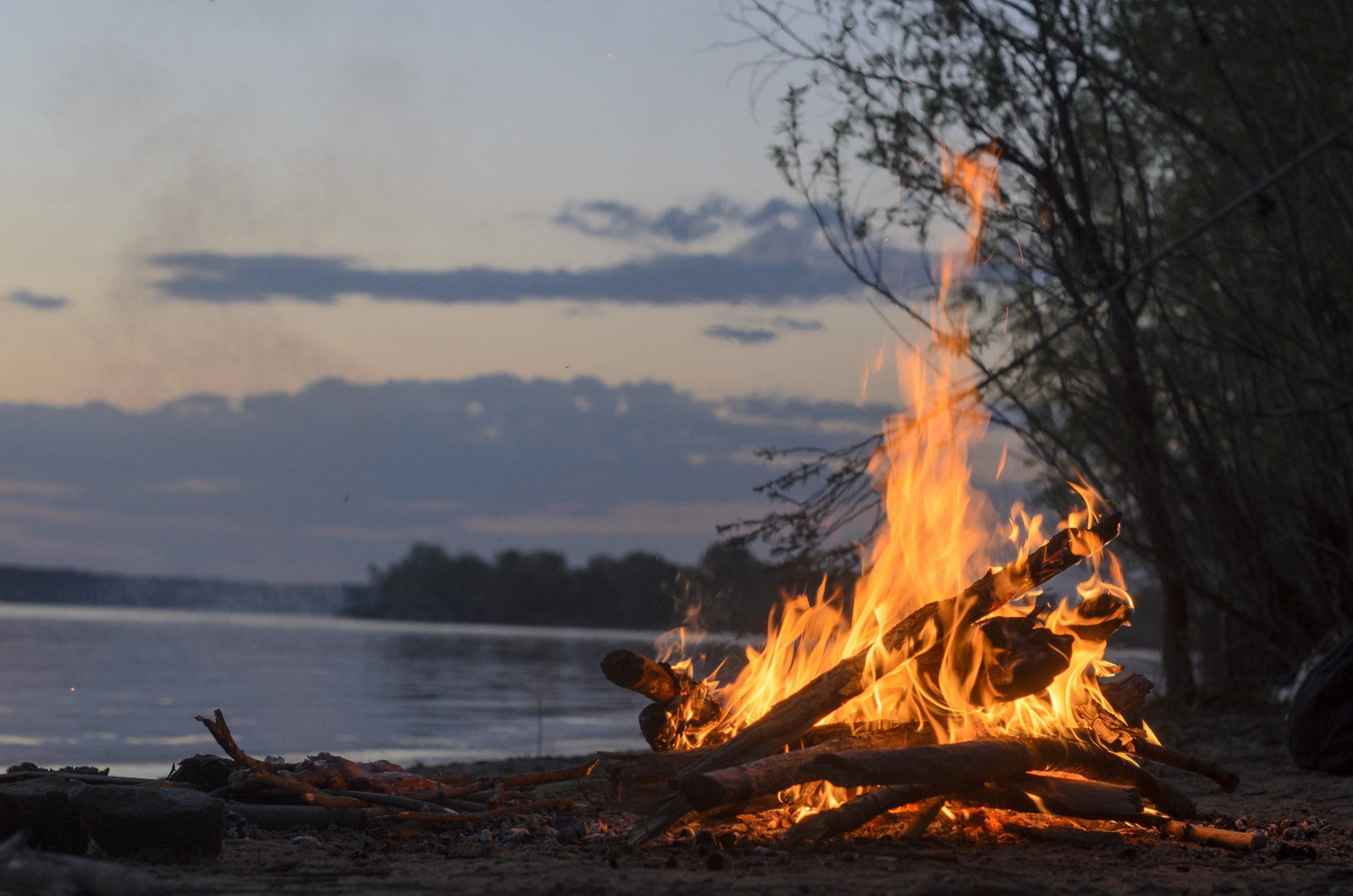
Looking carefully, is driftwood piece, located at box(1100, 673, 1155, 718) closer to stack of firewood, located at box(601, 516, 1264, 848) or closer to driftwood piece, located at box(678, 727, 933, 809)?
stack of firewood, located at box(601, 516, 1264, 848)

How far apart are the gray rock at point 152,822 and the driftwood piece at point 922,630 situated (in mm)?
1961

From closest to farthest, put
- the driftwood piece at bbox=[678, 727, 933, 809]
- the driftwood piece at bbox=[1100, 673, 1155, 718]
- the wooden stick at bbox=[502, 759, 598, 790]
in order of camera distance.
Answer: the driftwood piece at bbox=[678, 727, 933, 809]
the wooden stick at bbox=[502, 759, 598, 790]
the driftwood piece at bbox=[1100, 673, 1155, 718]

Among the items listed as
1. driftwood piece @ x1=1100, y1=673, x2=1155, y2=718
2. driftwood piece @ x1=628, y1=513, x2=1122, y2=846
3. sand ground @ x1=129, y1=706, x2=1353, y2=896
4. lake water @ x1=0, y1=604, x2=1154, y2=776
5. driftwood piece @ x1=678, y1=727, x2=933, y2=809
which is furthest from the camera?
lake water @ x1=0, y1=604, x2=1154, y2=776

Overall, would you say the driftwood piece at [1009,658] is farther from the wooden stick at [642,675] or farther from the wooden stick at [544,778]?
the wooden stick at [544,778]

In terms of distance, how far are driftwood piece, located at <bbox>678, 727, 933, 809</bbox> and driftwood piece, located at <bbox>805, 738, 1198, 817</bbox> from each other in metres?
0.07

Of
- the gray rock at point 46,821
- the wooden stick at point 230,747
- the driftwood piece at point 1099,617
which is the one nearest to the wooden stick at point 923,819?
the driftwood piece at point 1099,617

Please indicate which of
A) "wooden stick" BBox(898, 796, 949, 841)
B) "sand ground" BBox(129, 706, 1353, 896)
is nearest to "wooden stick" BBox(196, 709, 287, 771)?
"sand ground" BBox(129, 706, 1353, 896)

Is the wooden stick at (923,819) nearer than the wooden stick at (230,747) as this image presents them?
Yes

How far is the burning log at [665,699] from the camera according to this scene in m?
4.96

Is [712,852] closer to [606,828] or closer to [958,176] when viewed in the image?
[606,828]

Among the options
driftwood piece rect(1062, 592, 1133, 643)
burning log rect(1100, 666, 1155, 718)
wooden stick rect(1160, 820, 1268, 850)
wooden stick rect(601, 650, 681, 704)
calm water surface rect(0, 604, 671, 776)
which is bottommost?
calm water surface rect(0, 604, 671, 776)

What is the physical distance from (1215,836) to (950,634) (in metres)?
1.32

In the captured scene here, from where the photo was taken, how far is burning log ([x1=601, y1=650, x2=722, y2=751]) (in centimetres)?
496

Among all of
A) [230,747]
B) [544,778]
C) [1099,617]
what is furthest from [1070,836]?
[230,747]
